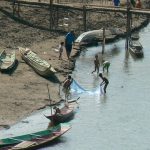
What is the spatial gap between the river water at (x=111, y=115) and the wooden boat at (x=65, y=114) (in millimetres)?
379

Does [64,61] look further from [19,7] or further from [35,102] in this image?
[19,7]

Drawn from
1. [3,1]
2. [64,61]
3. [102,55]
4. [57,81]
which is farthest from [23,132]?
[3,1]

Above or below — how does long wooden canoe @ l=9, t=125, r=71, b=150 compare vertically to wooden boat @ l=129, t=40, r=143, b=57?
below

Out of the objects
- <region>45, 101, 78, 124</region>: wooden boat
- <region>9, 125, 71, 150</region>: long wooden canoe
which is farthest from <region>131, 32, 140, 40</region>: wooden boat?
<region>9, 125, 71, 150</region>: long wooden canoe

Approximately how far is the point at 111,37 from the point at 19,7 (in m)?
10.4

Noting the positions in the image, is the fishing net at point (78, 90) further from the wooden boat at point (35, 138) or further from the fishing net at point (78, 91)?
the wooden boat at point (35, 138)

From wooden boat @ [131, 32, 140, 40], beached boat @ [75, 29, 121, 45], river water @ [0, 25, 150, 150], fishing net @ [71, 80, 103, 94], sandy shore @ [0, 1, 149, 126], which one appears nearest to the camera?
river water @ [0, 25, 150, 150]

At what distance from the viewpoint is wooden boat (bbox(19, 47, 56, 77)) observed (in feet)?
A: 163

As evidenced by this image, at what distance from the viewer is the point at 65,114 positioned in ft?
134

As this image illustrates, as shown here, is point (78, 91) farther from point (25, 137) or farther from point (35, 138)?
point (25, 137)

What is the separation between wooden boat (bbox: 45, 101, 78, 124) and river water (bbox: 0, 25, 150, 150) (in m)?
0.38

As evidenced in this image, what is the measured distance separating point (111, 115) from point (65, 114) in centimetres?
A: 297

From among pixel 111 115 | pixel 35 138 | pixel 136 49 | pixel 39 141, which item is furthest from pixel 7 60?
pixel 39 141

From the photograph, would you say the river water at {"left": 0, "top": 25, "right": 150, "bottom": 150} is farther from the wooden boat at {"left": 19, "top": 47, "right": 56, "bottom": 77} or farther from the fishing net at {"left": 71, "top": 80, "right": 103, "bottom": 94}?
the wooden boat at {"left": 19, "top": 47, "right": 56, "bottom": 77}
